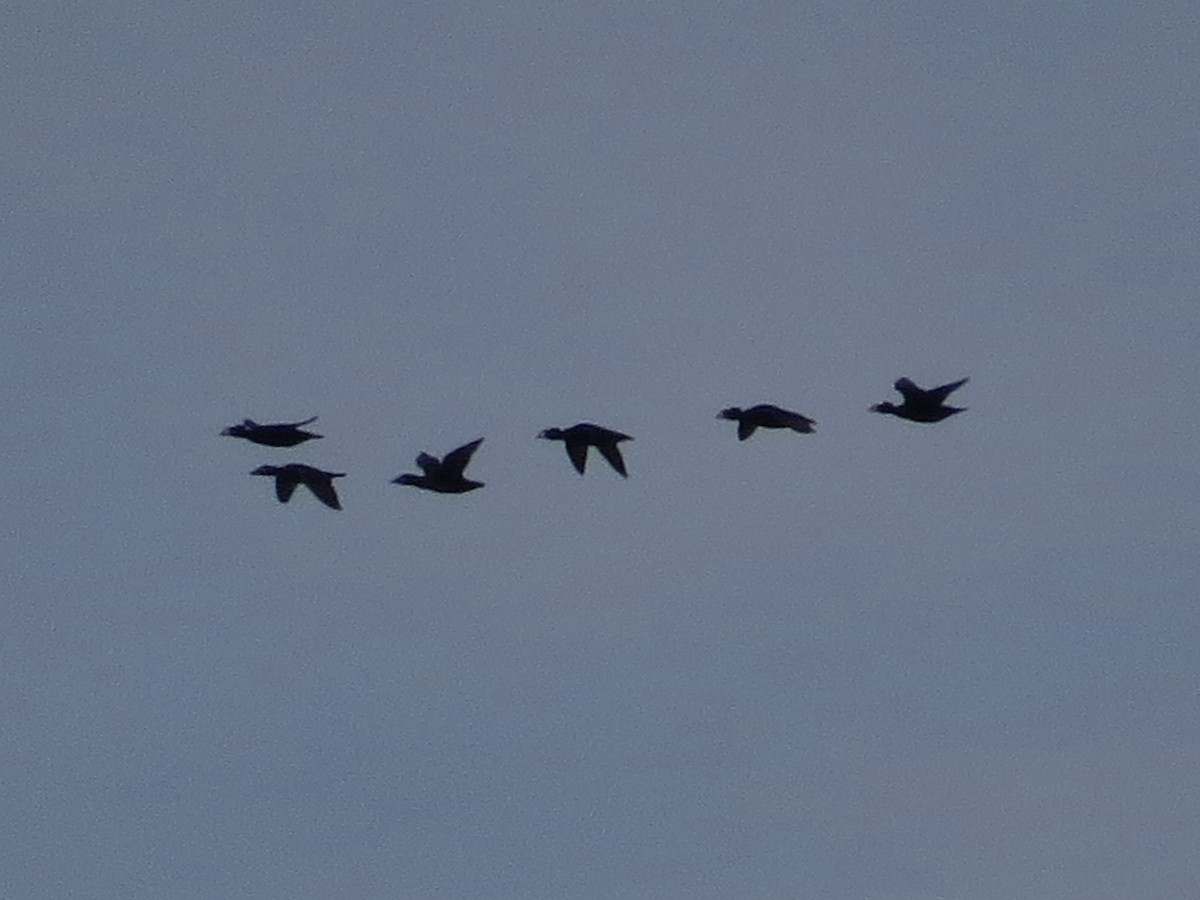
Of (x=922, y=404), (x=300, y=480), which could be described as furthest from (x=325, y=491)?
(x=922, y=404)

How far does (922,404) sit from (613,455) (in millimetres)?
4757

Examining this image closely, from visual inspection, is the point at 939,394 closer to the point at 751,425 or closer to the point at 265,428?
the point at 751,425

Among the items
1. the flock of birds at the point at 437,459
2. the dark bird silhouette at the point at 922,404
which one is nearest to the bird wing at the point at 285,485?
the flock of birds at the point at 437,459

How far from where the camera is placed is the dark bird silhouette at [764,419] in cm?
4841

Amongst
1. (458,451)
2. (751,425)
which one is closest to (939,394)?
(751,425)

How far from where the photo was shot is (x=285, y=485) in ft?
166

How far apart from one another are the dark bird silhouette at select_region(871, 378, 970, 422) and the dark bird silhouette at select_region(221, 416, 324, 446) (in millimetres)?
8367

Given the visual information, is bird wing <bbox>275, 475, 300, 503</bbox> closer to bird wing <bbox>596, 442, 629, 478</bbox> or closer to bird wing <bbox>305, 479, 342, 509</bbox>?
bird wing <bbox>305, 479, 342, 509</bbox>

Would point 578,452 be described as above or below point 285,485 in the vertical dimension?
above

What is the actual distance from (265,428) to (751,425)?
715 centimetres

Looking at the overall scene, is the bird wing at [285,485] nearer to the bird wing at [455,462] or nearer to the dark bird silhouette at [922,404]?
the bird wing at [455,462]

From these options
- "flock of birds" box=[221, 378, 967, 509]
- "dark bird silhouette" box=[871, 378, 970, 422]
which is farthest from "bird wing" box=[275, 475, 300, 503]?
"dark bird silhouette" box=[871, 378, 970, 422]

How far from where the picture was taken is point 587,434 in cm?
5034

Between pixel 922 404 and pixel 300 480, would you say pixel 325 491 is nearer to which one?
pixel 300 480
